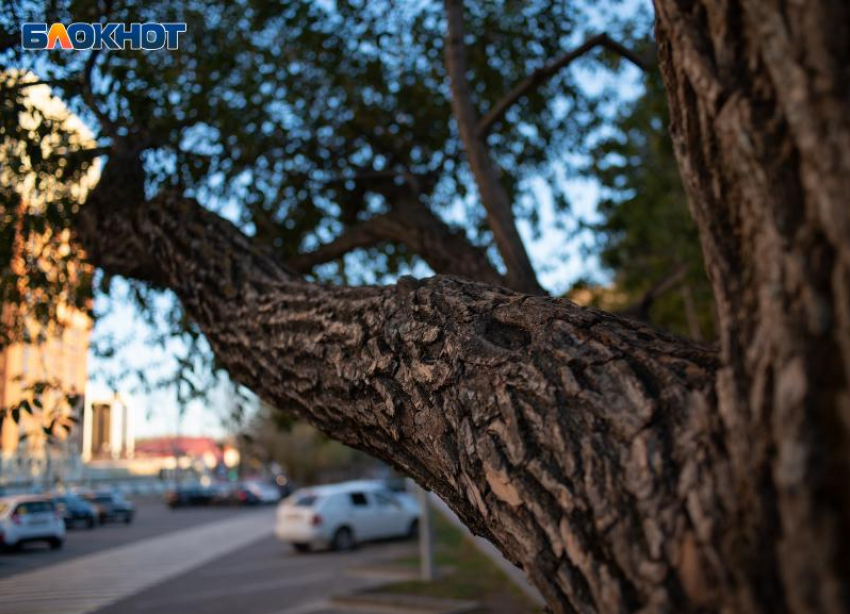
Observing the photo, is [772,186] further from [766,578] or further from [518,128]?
[518,128]

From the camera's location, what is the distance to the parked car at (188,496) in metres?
45.7

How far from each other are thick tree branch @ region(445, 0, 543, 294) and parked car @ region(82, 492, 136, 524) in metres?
31.1

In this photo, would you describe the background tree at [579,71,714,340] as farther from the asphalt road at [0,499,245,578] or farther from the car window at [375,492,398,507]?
the asphalt road at [0,499,245,578]

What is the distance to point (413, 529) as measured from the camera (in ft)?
71.6

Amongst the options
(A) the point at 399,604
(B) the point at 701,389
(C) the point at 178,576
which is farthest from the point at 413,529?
(B) the point at 701,389

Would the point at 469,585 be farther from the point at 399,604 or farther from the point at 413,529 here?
the point at 413,529

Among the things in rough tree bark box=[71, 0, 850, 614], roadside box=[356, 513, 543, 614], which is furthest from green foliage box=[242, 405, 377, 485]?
rough tree bark box=[71, 0, 850, 614]

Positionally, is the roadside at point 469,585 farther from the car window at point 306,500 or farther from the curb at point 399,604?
the car window at point 306,500

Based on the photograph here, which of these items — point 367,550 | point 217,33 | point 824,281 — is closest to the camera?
point 824,281

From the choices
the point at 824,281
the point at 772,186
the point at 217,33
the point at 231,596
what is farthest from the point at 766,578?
the point at 231,596

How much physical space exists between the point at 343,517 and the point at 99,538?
10.3 m

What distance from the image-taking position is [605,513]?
193cm

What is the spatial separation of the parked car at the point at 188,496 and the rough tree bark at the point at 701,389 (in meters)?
46.4

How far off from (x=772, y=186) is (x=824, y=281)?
9.1 inches
